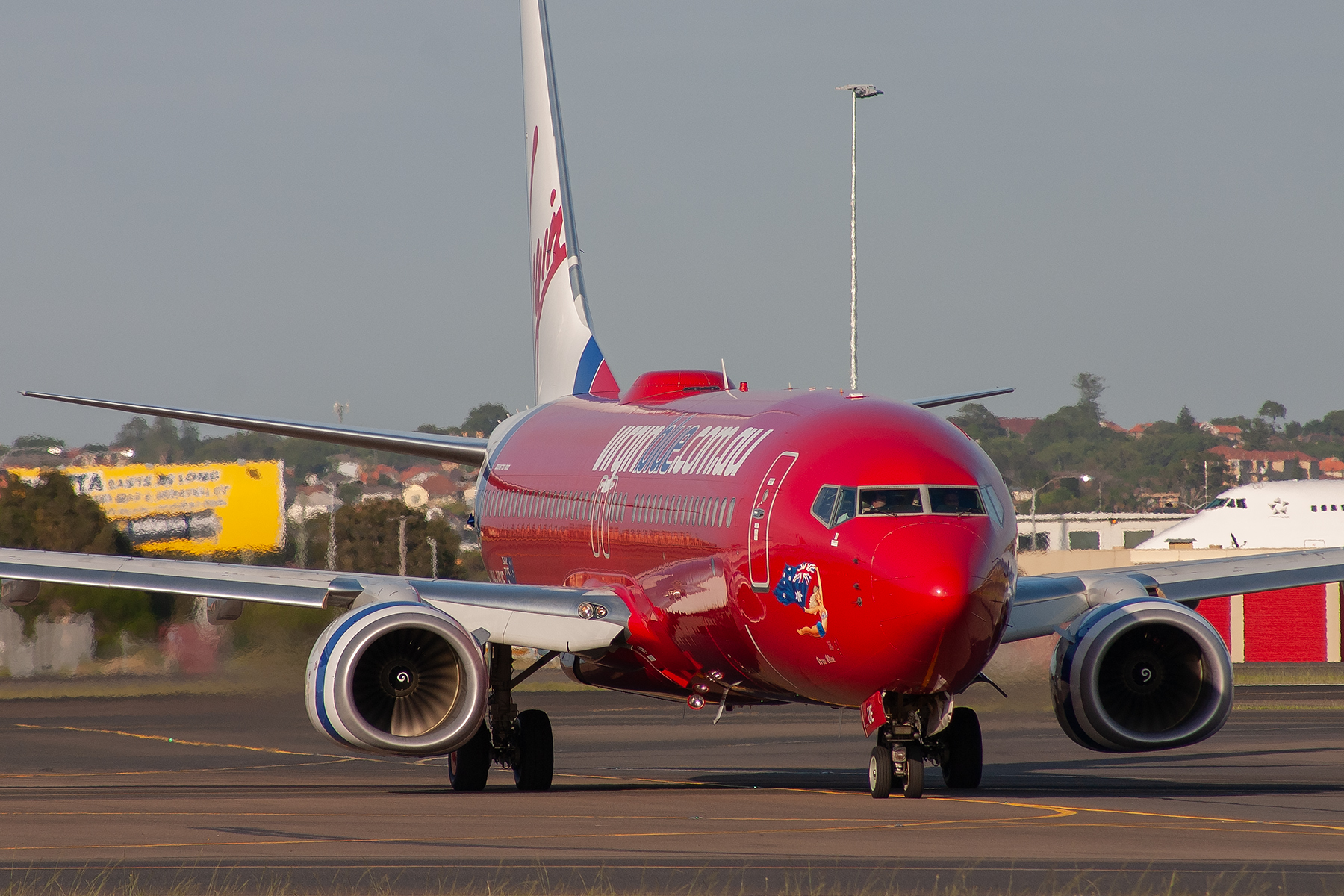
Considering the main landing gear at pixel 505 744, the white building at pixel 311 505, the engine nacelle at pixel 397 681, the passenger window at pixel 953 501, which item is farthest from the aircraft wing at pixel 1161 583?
the white building at pixel 311 505

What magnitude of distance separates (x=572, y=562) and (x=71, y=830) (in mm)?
9440

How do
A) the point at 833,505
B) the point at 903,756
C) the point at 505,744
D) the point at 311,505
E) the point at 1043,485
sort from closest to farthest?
the point at 833,505 → the point at 903,756 → the point at 505,744 → the point at 311,505 → the point at 1043,485

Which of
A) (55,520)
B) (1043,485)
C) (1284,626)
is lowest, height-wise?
(1284,626)

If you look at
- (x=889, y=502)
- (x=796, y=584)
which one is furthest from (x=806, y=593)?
(x=889, y=502)

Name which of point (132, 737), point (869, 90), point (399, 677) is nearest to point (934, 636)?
point (399, 677)

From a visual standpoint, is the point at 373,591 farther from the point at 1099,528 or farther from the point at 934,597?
the point at 1099,528

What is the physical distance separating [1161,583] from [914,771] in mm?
4369

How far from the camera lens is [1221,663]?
20.2 m

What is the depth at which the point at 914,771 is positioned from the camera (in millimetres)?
19094

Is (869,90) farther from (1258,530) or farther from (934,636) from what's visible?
(1258,530)

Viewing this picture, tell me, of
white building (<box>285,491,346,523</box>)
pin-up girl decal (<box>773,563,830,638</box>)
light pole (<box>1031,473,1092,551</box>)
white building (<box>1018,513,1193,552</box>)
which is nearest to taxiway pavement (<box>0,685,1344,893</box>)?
pin-up girl decal (<box>773,563,830,638</box>)

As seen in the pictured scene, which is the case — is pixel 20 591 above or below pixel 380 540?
above

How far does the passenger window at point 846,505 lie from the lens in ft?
58.7

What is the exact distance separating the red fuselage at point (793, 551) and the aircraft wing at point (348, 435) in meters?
5.35
